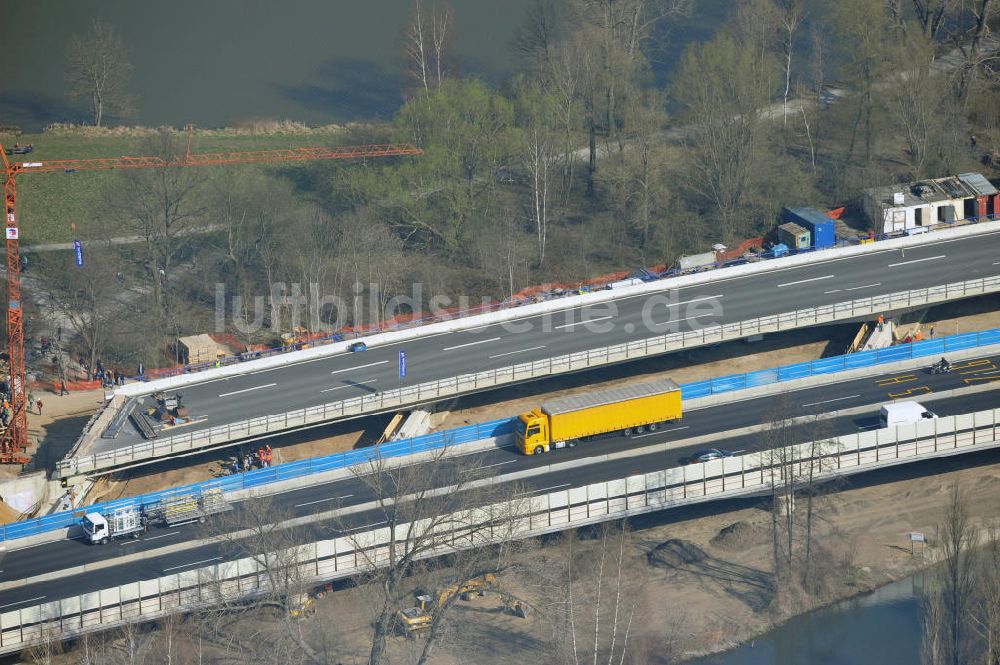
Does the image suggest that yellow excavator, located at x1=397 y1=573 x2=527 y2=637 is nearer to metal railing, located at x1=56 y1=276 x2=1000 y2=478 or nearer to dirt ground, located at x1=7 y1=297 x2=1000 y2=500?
dirt ground, located at x1=7 y1=297 x2=1000 y2=500

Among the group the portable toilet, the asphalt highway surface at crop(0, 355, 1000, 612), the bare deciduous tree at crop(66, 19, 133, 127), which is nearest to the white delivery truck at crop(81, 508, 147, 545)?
the asphalt highway surface at crop(0, 355, 1000, 612)

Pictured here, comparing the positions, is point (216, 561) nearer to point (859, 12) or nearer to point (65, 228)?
point (65, 228)

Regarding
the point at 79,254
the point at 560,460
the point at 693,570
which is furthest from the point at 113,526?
the point at 79,254

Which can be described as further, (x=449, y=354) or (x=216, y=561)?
(x=449, y=354)

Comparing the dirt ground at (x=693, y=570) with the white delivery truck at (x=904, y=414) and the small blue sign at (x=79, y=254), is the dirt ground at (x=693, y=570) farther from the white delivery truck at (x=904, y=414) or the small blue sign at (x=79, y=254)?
the small blue sign at (x=79, y=254)

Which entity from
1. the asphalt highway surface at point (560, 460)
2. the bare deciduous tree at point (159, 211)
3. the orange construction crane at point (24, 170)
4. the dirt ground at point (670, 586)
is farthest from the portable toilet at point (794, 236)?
the bare deciduous tree at point (159, 211)

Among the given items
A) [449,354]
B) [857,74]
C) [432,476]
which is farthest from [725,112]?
[432,476]

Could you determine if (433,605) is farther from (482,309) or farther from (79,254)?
(79,254)
